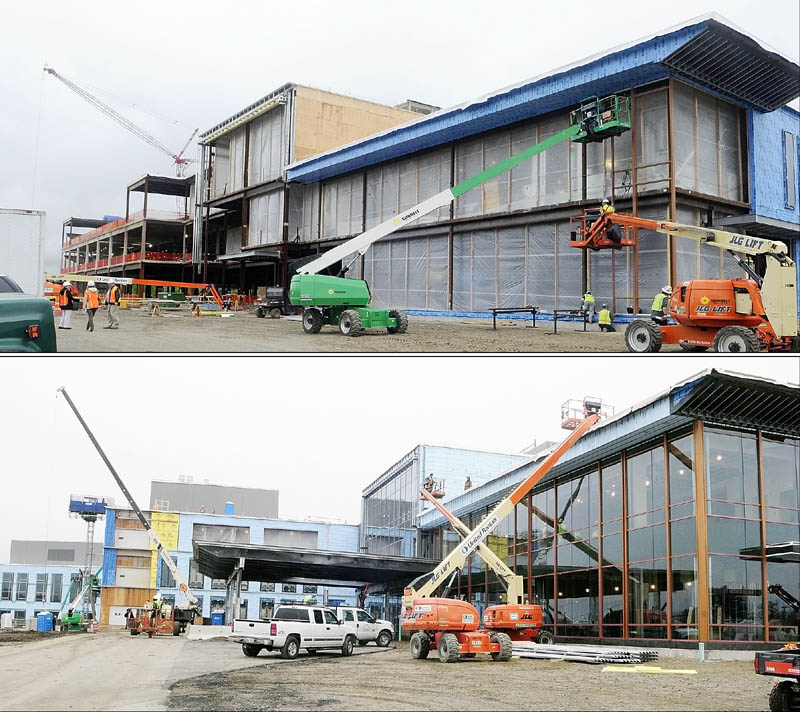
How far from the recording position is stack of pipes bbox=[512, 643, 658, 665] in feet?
63.6

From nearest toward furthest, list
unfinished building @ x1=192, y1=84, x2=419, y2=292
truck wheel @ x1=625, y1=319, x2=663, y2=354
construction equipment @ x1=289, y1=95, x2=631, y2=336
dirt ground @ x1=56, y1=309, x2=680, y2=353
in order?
dirt ground @ x1=56, y1=309, x2=680, y2=353, truck wheel @ x1=625, y1=319, x2=663, y2=354, construction equipment @ x1=289, y1=95, x2=631, y2=336, unfinished building @ x1=192, y1=84, x2=419, y2=292

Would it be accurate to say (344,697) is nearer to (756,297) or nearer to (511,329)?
(756,297)

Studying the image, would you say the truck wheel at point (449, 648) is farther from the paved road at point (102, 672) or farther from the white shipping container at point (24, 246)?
the white shipping container at point (24, 246)

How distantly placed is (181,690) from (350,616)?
13400 millimetres

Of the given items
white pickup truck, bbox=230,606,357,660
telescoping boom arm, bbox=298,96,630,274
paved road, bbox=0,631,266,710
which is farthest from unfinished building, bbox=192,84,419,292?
paved road, bbox=0,631,266,710

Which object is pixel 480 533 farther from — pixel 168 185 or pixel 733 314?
pixel 168 185

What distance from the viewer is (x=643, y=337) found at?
17.8 m

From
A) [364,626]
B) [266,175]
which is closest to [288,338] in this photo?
[364,626]

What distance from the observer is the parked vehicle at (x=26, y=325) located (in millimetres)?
10297

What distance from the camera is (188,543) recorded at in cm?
6825

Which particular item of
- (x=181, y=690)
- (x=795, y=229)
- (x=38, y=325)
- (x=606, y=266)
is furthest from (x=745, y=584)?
(x=38, y=325)

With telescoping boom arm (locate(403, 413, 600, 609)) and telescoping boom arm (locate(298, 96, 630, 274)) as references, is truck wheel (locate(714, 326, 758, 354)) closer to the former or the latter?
telescoping boom arm (locate(298, 96, 630, 274))

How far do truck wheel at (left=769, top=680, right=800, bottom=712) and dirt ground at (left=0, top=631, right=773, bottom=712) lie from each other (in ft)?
1.07

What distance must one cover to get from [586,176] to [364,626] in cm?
1596
